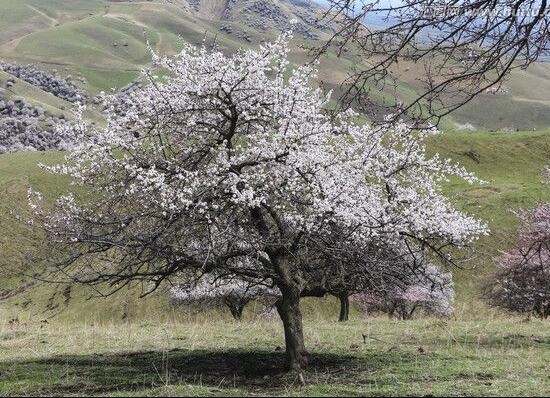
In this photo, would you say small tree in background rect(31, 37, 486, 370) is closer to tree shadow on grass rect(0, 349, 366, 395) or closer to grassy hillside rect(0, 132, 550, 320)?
tree shadow on grass rect(0, 349, 366, 395)

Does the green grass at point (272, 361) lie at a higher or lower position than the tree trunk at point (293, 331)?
lower

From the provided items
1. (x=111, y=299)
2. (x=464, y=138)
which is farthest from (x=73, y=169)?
(x=464, y=138)

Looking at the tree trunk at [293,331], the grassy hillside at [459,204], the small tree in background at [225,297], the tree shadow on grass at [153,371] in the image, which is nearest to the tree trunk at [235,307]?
the small tree in background at [225,297]

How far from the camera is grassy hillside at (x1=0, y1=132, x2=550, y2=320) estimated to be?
132 feet

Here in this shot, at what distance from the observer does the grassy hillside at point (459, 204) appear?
4012 centimetres

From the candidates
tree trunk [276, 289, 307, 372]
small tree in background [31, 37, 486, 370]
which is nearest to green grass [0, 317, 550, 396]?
tree trunk [276, 289, 307, 372]

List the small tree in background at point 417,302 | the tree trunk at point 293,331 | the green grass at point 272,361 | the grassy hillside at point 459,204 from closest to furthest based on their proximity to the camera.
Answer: the green grass at point 272,361 → the tree trunk at point 293,331 → the small tree in background at point 417,302 → the grassy hillside at point 459,204

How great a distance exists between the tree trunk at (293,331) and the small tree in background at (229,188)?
0.07 feet

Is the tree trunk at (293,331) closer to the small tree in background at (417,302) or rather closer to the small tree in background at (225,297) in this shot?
the small tree in background at (225,297)

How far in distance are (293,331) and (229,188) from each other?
3227 millimetres

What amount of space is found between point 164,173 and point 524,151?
6574cm

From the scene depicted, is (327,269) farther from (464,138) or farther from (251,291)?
(464,138)

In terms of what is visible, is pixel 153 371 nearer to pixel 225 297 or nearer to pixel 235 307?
pixel 225 297

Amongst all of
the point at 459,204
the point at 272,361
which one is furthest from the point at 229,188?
the point at 459,204
